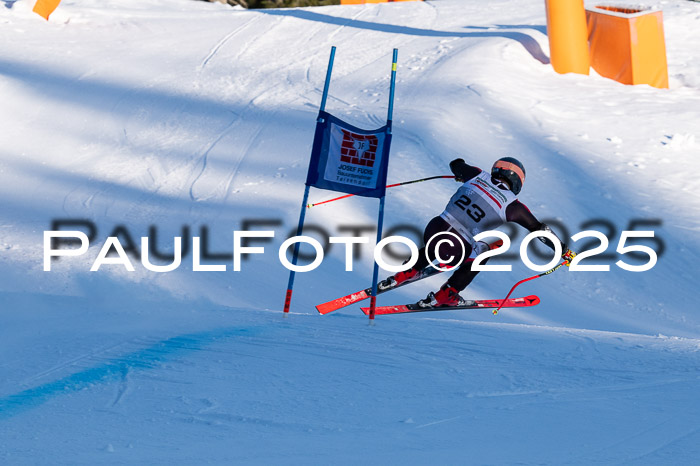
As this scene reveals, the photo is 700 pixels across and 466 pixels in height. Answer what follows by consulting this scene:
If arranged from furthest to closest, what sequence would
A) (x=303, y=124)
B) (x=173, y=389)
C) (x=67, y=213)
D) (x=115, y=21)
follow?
(x=115, y=21), (x=303, y=124), (x=67, y=213), (x=173, y=389)

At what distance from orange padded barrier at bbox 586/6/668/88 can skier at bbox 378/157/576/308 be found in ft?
24.3

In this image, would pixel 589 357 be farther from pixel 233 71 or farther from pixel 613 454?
pixel 233 71

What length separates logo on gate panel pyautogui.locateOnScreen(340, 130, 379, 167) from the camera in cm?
603

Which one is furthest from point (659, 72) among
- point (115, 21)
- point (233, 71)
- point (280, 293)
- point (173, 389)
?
point (173, 389)

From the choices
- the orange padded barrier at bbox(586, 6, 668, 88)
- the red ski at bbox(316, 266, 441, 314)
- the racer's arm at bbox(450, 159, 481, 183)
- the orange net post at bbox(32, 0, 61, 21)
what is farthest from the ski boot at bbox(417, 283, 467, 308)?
the orange net post at bbox(32, 0, 61, 21)

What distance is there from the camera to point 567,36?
13109mm

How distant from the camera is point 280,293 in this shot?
746 cm

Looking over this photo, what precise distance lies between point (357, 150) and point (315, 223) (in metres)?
2.71

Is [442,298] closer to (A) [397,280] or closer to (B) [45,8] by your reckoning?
(A) [397,280]

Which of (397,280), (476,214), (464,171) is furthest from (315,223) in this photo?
(476,214)

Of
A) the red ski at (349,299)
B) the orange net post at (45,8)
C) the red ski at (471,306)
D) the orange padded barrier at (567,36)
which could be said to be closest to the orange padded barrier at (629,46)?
the orange padded barrier at (567,36)

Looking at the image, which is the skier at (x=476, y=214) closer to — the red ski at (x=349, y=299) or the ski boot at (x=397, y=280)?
the red ski at (x=349, y=299)

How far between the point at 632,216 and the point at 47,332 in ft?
21.2

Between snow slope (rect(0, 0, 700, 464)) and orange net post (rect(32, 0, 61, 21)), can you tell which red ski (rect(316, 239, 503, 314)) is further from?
orange net post (rect(32, 0, 61, 21))
